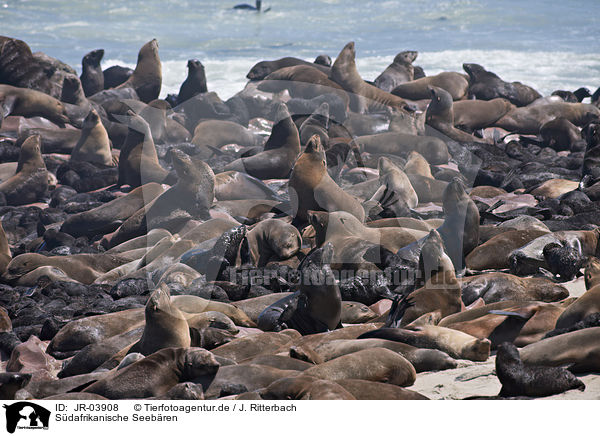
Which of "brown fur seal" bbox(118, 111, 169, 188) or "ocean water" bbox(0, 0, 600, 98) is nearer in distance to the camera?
"brown fur seal" bbox(118, 111, 169, 188)

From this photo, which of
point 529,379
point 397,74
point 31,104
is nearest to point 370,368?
point 529,379

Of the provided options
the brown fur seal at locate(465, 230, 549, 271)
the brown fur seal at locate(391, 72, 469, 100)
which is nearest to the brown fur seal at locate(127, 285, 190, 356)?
the brown fur seal at locate(465, 230, 549, 271)

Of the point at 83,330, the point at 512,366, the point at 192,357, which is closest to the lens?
the point at 512,366

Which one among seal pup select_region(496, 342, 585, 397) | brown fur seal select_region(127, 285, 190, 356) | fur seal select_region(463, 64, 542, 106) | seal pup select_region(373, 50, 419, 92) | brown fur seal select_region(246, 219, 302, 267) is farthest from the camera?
seal pup select_region(373, 50, 419, 92)

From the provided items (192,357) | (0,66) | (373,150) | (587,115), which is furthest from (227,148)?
(192,357)

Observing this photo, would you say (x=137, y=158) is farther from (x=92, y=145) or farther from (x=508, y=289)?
(x=508, y=289)

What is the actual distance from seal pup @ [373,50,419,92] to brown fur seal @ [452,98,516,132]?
129 inches

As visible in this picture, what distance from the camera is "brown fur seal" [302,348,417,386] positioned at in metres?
4.47

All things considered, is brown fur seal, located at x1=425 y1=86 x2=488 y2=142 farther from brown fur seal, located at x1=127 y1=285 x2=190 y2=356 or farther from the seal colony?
brown fur seal, located at x1=127 y1=285 x2=190 y2=356

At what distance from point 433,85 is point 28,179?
9729mm

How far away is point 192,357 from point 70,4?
183 ft
